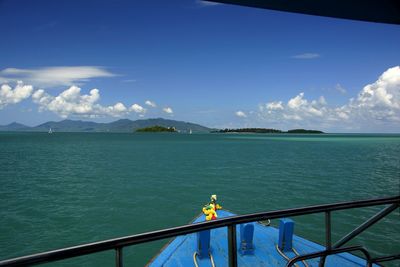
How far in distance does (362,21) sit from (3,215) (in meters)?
20.2

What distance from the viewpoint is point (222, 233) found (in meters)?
8.77

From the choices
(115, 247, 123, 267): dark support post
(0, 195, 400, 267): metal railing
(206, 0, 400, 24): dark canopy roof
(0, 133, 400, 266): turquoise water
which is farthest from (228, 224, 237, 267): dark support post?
(0, 133, 400, 266): turquoise water

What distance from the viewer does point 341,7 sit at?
8.00 feet

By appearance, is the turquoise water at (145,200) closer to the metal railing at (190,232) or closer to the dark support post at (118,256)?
the metal railing at (190,232)

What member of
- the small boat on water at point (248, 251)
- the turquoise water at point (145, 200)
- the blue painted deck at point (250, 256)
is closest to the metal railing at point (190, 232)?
the small boat on water at point (248, 251)

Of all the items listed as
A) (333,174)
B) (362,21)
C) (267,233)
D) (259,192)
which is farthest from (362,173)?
(362,21)

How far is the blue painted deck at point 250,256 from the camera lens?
22.5 feet

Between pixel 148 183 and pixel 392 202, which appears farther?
pixel 148 183

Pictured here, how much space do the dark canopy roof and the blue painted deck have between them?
17.8 feet

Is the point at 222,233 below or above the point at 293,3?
below

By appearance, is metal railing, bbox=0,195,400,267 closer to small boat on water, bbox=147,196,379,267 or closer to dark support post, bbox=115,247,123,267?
dark support post, bbox=115,247,123,267

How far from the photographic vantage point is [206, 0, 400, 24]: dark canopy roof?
7.50ft

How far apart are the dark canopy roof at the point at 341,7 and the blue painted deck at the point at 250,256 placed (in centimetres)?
543

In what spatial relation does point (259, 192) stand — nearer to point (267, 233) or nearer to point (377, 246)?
point (377, 246)
